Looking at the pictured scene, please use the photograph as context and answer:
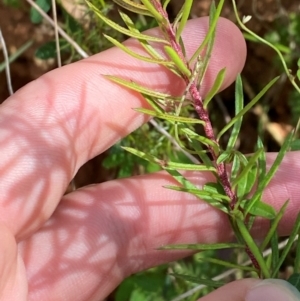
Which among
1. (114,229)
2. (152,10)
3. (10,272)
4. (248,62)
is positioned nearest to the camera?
(152,10)

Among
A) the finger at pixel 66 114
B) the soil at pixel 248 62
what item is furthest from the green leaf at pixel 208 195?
the soil at pixel 248 62

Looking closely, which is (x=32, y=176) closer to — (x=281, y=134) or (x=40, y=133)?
(x=40, y=133)

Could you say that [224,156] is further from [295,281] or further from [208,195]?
[295,281]

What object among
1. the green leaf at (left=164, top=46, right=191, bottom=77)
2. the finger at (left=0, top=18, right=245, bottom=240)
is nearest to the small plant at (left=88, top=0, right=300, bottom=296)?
the green leaf at (left=164, top=46, right=191, bottom=77)

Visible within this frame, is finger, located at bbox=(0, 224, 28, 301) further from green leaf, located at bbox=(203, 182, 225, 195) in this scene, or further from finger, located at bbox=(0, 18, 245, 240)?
green leaf, located at bbox=(203, 182, 225, 195)

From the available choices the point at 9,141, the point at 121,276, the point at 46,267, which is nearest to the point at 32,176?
the point at 9,141

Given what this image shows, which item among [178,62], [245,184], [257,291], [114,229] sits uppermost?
[178,62]

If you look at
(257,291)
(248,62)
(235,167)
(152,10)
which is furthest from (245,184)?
(248,62)

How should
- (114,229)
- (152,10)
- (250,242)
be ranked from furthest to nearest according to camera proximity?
(114,229) → (250,242) → (152,10)
